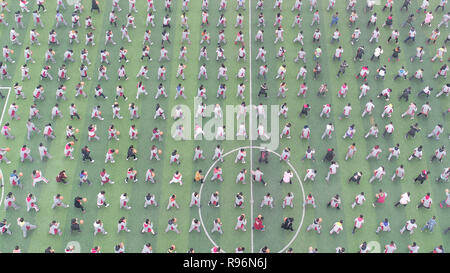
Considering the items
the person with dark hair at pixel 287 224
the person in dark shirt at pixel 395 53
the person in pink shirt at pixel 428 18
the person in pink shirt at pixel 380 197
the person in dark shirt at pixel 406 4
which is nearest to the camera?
the person with dark hair at pixel 287 224

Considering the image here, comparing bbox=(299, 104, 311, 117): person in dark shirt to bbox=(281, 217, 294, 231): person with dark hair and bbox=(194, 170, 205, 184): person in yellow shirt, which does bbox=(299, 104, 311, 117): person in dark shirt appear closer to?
bbox=(281, 217, 294, 231): person with dark hair

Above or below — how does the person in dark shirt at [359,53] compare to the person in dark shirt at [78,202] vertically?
above

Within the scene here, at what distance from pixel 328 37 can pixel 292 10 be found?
3738 millimetres

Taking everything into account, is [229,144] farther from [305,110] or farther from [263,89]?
[305,110]

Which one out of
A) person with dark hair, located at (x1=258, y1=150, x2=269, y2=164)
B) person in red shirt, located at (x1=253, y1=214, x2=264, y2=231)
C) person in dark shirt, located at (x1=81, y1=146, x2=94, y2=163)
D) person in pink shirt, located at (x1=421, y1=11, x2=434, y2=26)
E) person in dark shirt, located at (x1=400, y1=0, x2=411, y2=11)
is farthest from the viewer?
person in dark shirt, located at (x1=400, y1=0, x2=411, y2=11)

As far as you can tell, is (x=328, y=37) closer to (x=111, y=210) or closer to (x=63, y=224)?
(x=111, y=210)

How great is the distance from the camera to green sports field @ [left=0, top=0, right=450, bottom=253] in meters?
25.4

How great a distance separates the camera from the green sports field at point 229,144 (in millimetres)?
25438

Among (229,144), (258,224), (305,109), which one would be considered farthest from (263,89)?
(258,224)

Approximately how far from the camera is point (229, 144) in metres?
28.8

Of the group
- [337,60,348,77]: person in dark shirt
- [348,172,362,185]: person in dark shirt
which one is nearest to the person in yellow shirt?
[348,172,362,185]: person in dark shirt

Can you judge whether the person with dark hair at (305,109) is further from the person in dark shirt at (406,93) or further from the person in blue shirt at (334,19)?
the person in blue shirt at (334,19)

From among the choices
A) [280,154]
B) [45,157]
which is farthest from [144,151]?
[280,154]

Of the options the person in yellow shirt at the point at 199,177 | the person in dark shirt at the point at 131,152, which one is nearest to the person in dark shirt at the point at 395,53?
the person in yellow shirt at the point at 199,177
